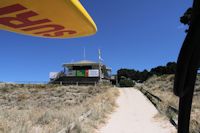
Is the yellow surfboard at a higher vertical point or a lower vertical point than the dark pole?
higher

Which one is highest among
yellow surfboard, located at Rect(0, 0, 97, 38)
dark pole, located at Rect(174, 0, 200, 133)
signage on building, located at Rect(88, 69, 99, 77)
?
signage on building, located at Rect(88, 69, 99, 77)

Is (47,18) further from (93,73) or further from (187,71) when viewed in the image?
(93,73)

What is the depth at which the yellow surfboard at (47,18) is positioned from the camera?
252cm

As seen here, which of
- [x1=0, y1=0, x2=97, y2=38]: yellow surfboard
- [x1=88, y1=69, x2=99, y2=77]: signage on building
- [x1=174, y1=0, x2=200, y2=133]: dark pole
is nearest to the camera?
[x1=174, y1=0, x2=200, y2=133]: dark pole

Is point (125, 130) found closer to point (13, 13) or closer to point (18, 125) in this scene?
point (18, 125)

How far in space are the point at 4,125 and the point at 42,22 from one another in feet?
19.6

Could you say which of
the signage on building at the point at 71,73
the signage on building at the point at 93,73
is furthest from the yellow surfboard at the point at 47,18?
the signage on building at the point at 71,73

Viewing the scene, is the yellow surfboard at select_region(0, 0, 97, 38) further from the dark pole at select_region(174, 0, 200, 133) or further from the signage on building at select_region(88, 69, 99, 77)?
the signage on building at select_region(88, 69, 99, 77)

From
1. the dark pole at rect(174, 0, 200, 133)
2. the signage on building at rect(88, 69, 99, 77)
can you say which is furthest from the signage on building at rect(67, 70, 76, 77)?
the dark pole at rect(174, 0, 200, 133)

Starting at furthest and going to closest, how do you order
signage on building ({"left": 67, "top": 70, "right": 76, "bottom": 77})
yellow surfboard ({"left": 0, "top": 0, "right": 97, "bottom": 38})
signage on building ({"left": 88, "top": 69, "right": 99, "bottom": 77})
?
signage on building ({"left": 67, "top": 70, "right": 76, "bottom": 77}) < signage on building ({"left": 88, "top": 69, "right": 99, "bottom": 77}) < yellow surfboard ({"left": 0, "top": 0, "right": 97, "bottom": 38})

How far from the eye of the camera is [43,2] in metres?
2.45

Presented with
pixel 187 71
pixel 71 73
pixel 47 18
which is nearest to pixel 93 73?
pixel 71 73

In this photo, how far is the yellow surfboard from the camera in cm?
252

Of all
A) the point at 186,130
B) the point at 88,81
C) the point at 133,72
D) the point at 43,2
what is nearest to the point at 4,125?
the point at 43,2
